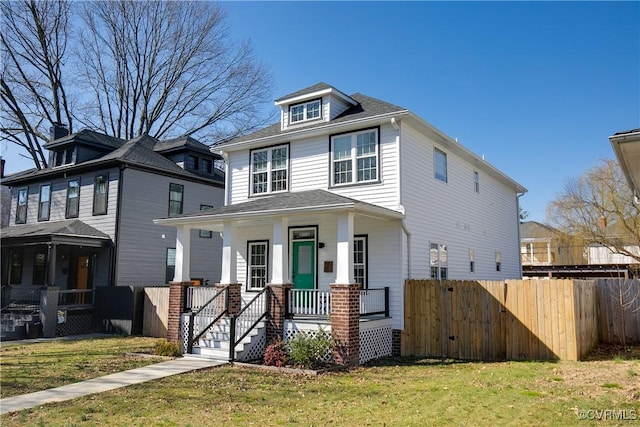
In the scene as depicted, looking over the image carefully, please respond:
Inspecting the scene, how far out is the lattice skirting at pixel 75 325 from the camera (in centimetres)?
1758

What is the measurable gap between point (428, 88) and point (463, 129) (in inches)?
186

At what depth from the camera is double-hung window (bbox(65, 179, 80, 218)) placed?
21323 millimetres

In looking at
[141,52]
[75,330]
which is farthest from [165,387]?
[141,52]

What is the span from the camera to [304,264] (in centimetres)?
1454

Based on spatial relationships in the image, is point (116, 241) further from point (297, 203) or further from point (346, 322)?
point (346, 322)

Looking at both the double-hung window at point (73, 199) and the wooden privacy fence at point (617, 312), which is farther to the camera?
the double-hung window at point (73, 199)

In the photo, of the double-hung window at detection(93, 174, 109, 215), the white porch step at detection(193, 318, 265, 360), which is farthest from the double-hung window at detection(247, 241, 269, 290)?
the double-hung window at detection(93, 174, 109, 215)

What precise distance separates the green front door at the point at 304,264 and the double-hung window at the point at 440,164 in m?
4.64

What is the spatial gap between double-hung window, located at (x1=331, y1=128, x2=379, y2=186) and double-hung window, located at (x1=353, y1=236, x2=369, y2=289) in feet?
5.71

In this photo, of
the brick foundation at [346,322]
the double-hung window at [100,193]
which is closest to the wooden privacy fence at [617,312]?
the brick foundation at [346,322]

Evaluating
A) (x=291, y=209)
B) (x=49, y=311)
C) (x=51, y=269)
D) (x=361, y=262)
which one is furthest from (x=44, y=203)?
(x=361, y=262)

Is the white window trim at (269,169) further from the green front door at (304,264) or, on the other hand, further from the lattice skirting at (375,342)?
the lattice skirting at (375,342)

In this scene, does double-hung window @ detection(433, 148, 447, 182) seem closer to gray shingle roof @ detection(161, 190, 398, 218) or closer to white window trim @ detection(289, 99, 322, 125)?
gray shingle roof @ detection(161, 190, 398, 218)

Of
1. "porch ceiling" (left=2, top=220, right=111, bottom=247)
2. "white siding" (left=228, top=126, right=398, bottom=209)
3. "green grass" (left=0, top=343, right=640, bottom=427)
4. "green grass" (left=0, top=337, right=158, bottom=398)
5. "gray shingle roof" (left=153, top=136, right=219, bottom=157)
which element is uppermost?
"gray shingle roof" (left=153, top=136, right=219, bottom=157)
